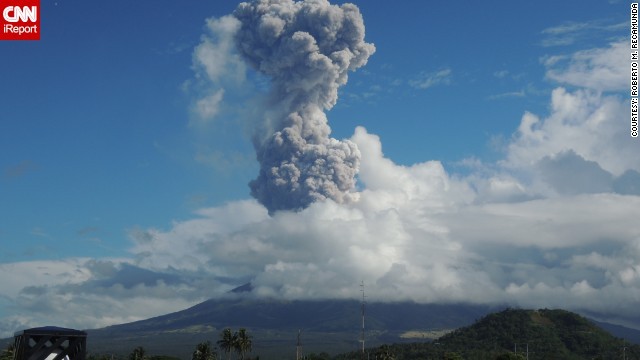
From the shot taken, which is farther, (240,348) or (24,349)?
(240,348)

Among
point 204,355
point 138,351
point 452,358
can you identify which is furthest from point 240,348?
point 452,358

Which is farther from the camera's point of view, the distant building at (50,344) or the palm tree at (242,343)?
the palm tree at (242,343)

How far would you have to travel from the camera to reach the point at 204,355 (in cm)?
16538

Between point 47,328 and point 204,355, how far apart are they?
14662 cm

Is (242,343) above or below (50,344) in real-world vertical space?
below

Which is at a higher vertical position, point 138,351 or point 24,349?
point 24,349

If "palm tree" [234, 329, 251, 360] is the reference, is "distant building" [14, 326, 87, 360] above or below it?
above

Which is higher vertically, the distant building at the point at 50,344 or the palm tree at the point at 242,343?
the distant building at the point at 50,344

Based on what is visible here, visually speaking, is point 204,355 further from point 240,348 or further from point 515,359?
point 515,359

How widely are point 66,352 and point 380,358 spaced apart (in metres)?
165

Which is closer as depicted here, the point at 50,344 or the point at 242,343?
the point at 50,344

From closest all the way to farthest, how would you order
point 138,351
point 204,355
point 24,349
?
point 24,349
point 204,355
point 138,351

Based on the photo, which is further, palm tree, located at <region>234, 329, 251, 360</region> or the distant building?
palm tree, located at <region>234, 329, 251, 360</region>

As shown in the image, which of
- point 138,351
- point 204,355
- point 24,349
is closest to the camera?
point 24,349
